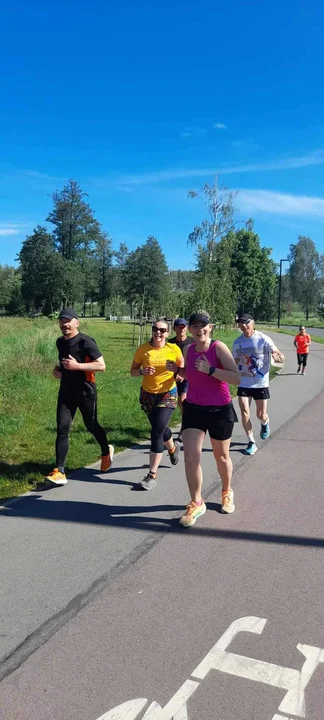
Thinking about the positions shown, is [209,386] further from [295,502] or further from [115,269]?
[115,269]

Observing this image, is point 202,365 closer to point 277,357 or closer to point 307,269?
point 277,357

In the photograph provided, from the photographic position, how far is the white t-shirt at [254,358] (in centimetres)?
650

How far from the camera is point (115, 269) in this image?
295 feet

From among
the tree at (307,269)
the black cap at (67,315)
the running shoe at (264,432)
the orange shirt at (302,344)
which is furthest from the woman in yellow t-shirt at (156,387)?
the tree at (307,269)

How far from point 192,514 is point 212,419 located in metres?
0.80

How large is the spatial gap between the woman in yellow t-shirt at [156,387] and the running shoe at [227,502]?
865mm

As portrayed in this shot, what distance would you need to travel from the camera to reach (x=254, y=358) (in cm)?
653

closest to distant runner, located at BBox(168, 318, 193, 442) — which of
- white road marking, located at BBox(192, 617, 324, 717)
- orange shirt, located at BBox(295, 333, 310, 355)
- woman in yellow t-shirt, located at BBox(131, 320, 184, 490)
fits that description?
woman in yellow t-shirt, located at BBox(131, 320, 184, 490)

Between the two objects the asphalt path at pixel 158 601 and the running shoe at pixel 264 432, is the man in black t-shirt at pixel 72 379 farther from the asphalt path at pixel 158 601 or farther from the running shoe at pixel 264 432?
the running shoe at pixel 264 432

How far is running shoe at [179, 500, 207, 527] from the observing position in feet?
13.8

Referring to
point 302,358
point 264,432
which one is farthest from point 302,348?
point 264,432

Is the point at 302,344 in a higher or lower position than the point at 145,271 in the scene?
lower

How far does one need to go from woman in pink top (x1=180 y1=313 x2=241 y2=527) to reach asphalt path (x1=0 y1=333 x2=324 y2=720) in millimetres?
440

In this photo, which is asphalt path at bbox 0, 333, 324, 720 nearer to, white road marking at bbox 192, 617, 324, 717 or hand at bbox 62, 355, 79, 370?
white road marking at bbox 192, 617, 324, 717
